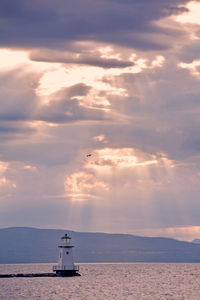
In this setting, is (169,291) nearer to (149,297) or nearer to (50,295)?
(149,297)

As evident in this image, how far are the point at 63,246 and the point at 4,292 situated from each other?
68.6 ft

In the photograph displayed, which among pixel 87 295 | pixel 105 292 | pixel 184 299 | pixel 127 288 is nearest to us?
pixel 184 299

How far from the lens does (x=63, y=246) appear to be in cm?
16288

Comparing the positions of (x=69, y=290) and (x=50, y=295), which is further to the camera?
(x=69, y=290)

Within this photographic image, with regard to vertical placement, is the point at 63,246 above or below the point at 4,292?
above

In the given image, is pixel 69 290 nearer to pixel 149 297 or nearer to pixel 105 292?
pixel 105 292

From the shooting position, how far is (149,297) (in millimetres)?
132250

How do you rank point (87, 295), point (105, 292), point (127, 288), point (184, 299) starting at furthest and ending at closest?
1. point (127, 288)
2. point (105, 292)
3. point (87, 295)
4. point (184, 299)

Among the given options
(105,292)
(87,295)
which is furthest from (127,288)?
(87,295)

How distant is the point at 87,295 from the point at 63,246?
86.0 ft

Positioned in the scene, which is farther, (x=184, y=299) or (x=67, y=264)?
(x=67, y=264)

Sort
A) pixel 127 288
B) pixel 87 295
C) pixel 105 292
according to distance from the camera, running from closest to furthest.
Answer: pixel 87 295
pixel 105 292
pixel 127 288

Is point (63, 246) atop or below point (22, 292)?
atop

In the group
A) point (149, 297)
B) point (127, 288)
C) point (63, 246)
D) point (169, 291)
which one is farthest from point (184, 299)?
point (63, 246)
